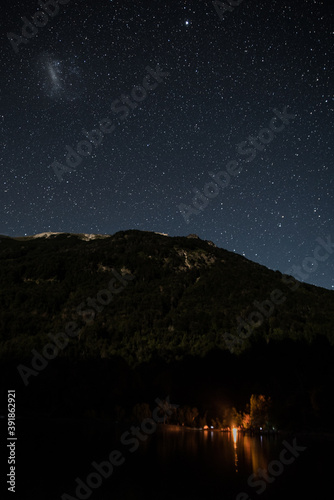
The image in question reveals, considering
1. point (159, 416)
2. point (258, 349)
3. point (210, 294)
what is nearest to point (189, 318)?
point (210, 294)

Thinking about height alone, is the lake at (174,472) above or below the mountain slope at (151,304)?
below

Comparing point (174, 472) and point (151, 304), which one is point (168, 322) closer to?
point (151, 304)

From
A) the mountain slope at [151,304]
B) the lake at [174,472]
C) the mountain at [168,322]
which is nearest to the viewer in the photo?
the lake at [174,472]

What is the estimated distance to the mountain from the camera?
77250 mm

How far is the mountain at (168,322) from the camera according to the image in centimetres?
7725

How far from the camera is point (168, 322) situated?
343 feet

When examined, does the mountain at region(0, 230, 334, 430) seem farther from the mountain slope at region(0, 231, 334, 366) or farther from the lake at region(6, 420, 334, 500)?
the lake at region(6, 420, 334, 500)

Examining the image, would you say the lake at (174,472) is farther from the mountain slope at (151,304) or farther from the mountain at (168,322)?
the mountain slope at (151,304)

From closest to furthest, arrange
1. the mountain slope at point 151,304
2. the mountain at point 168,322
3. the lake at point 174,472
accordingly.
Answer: the lake at point 174,472 → the mountain at point 168,322 → the mountain slope at point 151,304

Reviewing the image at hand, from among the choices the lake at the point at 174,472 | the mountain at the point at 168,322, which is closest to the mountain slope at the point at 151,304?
the mountain at the point at 168,322

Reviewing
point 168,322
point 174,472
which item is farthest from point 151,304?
point 174,472

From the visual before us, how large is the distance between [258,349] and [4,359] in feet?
202

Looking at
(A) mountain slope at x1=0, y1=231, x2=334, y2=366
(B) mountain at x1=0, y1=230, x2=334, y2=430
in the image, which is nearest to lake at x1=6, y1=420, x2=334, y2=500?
(B) mountain at x1=0, y1=230, x2=334, y2=430

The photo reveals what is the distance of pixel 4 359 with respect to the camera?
84750mm
